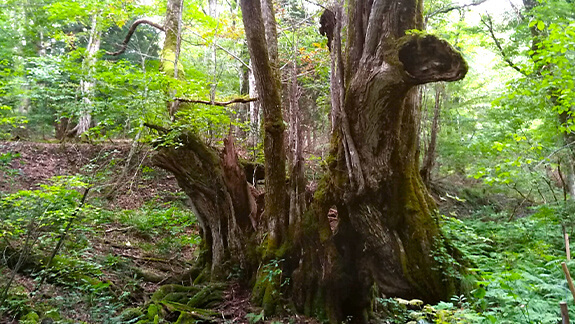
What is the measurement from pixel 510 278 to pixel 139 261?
6787mm

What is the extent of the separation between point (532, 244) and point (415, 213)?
112 inches

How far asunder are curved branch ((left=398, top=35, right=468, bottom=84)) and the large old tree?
2 centimetres

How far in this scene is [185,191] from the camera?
641 centimetres

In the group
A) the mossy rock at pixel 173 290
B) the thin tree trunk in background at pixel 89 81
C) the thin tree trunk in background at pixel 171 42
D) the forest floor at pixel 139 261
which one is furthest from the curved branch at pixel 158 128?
the mossy rock at pixel 173 290

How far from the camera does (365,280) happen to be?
5281 mm

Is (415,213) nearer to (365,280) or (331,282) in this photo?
(365,280)

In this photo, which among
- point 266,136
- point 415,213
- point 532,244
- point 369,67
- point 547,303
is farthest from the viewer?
point 532,244

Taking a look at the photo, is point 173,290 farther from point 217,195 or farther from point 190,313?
point 217,195

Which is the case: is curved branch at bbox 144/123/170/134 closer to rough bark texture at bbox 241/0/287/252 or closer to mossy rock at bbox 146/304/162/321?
rough bark texture at bbox 241/0/287/252

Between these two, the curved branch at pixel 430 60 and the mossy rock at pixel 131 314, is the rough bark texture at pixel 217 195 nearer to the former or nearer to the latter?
the mossy rock at pixel 131 314

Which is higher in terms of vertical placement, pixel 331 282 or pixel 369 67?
pixel 369 67

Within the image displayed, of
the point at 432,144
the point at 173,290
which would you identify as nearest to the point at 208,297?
the point at 173,290

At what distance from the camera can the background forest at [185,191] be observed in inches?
176

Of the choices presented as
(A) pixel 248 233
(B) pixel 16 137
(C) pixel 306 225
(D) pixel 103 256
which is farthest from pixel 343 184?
(B) pixel 16 137
